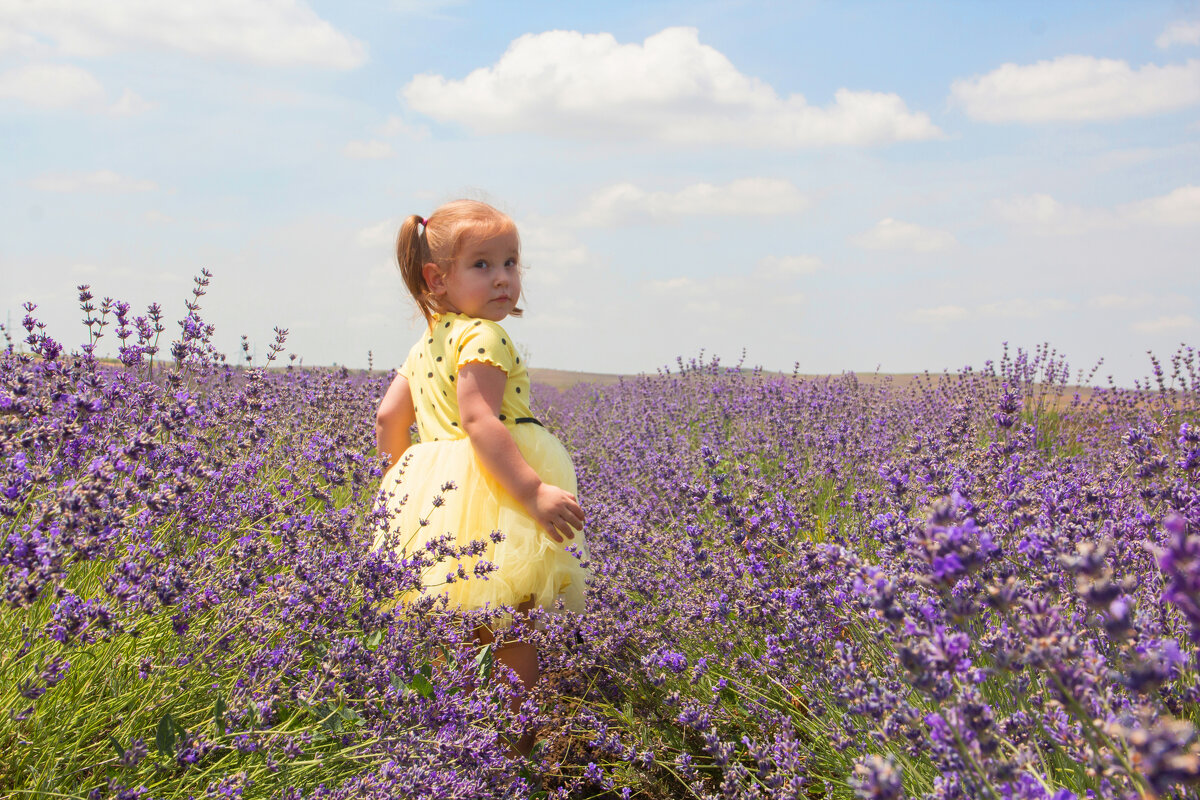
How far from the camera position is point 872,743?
1.60 meters

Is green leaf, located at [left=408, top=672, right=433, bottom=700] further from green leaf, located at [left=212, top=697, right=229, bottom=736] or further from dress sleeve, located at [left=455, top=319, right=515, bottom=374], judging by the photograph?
dress sleeve, located at [left=455, top=319, right=515, bottom=374]

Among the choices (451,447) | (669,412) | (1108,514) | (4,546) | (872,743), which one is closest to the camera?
(4,546)

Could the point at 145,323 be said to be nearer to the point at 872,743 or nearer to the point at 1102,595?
the point at 872,743

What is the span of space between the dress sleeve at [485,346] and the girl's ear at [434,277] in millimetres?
319

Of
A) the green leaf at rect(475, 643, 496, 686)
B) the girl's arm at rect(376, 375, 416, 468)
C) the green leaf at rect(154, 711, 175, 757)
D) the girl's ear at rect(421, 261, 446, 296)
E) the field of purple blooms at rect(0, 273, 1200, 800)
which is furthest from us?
the girl's arm at rect(376, 375, 416, 468)

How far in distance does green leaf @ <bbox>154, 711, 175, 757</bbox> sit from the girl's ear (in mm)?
1512

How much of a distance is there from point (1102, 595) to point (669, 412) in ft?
19.0

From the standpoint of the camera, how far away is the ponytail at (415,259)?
2.71 metres

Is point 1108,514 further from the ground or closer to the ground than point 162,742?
further from the ground

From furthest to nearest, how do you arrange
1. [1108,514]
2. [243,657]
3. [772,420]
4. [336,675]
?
1. [772,420]
2. [1108,514]
3. [243,657]
4. [336,675]

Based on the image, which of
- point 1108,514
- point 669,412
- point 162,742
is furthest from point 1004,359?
point 162,742

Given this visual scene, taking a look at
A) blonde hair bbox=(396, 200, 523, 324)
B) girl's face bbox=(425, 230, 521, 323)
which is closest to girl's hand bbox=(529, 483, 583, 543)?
girl's face bbox=(425, 230, 521, 323)

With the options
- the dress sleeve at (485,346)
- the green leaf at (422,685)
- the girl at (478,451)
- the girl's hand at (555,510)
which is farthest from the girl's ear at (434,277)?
the green leaf at (422,685)

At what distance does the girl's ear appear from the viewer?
2.67 m
